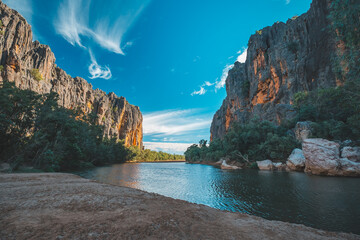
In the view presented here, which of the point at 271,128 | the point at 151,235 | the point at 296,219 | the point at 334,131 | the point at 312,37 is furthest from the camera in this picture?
the point at 312,37

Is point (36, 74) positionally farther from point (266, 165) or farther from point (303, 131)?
point (303, 131)

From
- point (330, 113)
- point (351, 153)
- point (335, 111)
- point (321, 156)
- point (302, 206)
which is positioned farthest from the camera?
point (330, 113)

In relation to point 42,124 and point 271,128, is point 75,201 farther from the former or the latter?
point 271,128

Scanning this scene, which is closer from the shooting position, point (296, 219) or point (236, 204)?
point (296, 219)

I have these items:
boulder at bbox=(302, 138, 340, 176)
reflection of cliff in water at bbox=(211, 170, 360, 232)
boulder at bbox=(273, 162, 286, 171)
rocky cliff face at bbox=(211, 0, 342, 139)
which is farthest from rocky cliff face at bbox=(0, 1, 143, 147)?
rocky cliff face at bbox=(211, 0, 342, 139)

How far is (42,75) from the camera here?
51.7 meters

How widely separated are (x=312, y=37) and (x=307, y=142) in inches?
1397

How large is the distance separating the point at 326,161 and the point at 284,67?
3818 cm

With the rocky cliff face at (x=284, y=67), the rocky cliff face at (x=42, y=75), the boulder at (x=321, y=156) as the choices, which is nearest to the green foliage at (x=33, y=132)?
the rocky cliff face at (x=42, y=75)

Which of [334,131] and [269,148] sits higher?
[334,131]

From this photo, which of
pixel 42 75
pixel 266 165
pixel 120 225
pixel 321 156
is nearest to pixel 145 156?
pixel 42 75

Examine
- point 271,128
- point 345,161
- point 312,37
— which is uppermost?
point 312,37

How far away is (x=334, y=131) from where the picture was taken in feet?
71.9

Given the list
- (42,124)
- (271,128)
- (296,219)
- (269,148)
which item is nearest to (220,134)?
(271,128)
